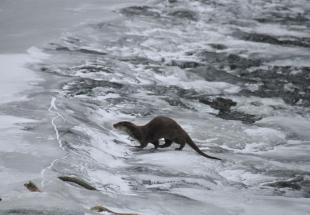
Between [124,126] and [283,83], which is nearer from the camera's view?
[124,126]

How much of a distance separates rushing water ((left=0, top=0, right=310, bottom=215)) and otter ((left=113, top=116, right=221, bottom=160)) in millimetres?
125

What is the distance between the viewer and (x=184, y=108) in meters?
8.02

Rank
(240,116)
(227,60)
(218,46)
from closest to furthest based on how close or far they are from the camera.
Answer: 1. (240,116)
2. (227,60)
3. (218,46)

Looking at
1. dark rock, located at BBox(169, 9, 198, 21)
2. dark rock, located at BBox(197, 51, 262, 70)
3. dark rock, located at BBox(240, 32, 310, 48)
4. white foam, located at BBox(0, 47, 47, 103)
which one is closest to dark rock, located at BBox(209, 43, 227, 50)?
dark rock, located at BBox(197, 51, 262, 70)

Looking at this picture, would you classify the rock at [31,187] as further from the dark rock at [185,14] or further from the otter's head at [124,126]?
the dark rock at [185,14]

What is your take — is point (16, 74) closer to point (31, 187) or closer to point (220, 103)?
point (220, 103)

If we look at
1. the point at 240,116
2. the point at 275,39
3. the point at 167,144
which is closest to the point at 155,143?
the point at 167,144

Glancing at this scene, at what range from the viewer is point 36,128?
5.96 meters

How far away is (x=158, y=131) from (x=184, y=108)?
1656mm

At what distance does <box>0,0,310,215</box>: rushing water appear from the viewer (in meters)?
5.03

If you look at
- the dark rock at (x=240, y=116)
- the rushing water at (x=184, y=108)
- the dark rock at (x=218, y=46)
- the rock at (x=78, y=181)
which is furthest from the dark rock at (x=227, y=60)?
the rock at (x=78, y=181)

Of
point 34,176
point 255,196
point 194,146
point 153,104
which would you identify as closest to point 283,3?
point 153,104

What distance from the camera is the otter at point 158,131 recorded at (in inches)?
252

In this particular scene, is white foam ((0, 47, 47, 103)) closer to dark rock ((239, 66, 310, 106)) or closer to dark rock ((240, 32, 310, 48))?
dark rock ((239, 66, 310, 106))
